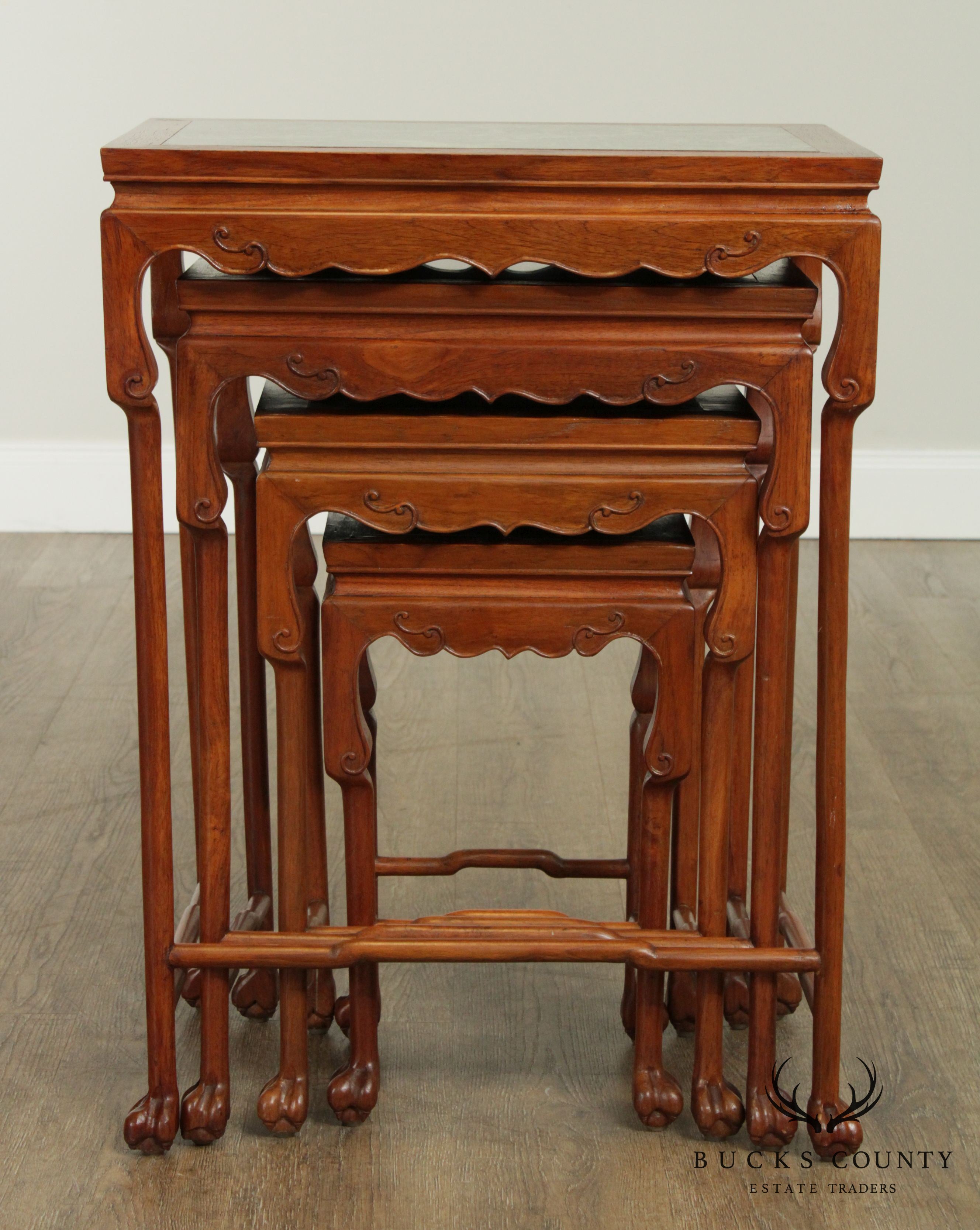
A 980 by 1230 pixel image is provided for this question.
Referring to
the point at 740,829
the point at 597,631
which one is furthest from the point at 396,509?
the point at 740,829

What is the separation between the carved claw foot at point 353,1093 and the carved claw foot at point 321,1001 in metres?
0.16

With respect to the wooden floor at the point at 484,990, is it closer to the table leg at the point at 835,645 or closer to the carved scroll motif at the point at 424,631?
the table leg at the point at 835,645

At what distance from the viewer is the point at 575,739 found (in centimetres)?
243

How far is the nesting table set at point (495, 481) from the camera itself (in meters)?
1.22

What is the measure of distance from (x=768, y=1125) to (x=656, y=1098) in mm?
110

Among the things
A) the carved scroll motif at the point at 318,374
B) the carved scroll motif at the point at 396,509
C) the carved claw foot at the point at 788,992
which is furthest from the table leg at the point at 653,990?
the carved scroll motif at the point at 318,374

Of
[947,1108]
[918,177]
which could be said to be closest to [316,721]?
[947,1108]

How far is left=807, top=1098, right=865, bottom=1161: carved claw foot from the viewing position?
4.81ft

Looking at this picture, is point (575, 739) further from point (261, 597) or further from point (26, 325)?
point (26, 325)

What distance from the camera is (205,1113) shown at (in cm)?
147

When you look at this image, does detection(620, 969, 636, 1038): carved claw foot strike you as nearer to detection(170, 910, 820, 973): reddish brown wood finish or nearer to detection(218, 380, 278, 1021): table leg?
detection(170, 910, 820, 973): reddish brown wood finish

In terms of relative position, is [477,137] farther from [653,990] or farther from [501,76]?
[501,76]

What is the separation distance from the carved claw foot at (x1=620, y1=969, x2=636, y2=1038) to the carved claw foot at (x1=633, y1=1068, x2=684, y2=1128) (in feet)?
0.35

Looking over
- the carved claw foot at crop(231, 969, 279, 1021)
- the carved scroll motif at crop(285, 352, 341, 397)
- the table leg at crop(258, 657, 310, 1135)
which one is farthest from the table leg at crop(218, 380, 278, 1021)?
the carved scroll motif at crop(285, 352, 341, 397)
